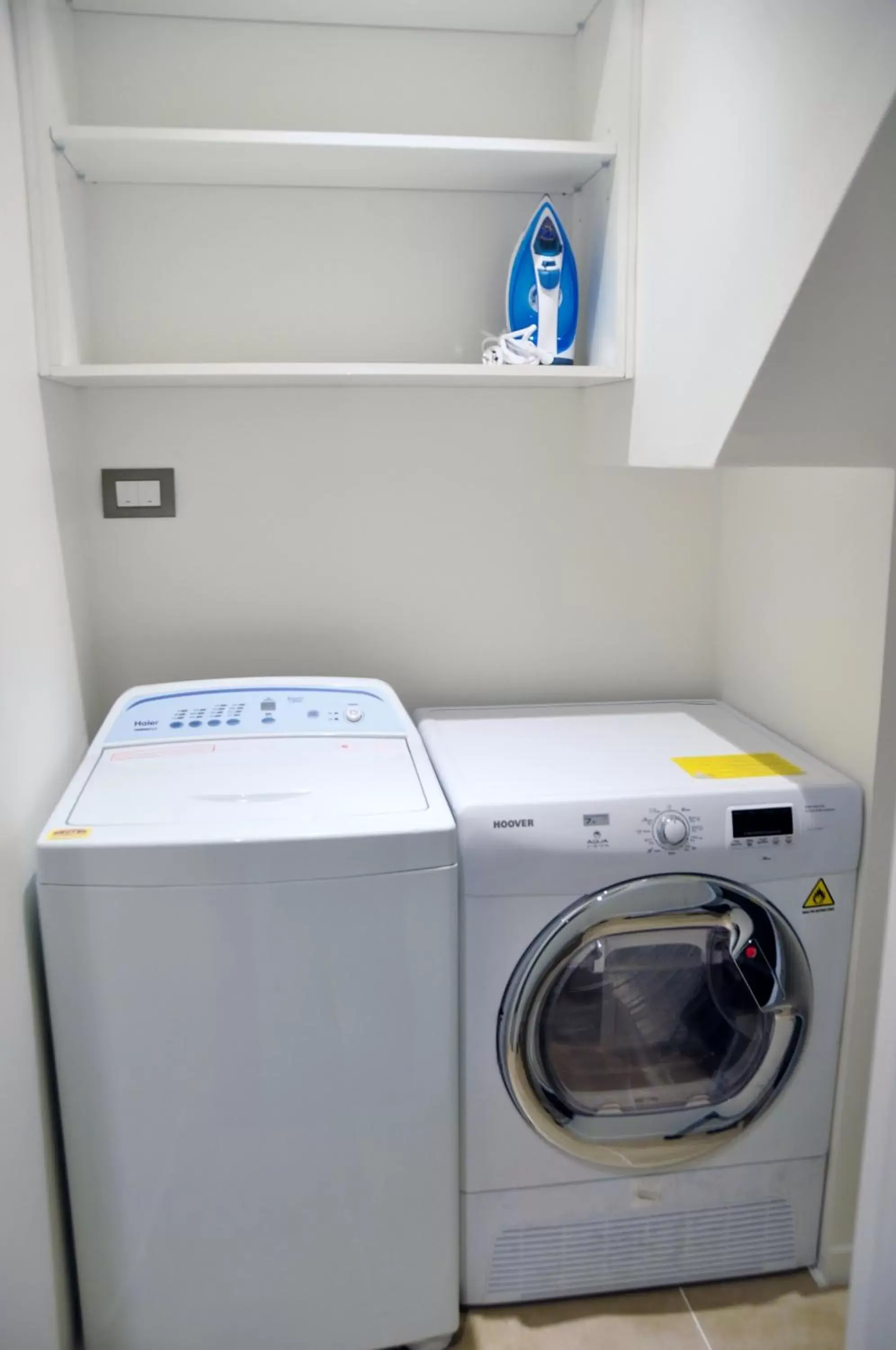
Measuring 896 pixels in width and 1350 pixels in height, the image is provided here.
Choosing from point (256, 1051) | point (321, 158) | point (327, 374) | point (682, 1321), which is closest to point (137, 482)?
point (327, 374)

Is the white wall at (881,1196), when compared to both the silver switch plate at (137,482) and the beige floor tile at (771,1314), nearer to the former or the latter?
the beige floor tile at (771,1314)

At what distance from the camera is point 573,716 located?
81.2 inches

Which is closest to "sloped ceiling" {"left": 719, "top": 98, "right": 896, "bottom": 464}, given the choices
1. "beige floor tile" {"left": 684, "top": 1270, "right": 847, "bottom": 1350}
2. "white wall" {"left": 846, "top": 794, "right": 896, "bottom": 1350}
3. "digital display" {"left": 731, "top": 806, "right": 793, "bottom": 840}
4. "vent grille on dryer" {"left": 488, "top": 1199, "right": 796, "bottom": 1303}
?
"digital display" {"left": 731, "top": 806, "right": 793, "bottom": 840}

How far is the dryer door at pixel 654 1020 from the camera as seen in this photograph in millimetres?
1621

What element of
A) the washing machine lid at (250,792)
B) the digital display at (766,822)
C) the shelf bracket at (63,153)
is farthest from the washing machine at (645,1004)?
the shelf bracket at (63,153)

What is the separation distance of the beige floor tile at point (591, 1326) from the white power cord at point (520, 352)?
164 cm

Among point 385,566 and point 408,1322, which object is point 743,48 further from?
point 408,1322

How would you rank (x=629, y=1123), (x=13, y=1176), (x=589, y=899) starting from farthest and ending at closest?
(x=629, y=1123)
(x=589, y=899)
(x=13, y=1176)

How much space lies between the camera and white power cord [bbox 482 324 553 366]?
186 cm

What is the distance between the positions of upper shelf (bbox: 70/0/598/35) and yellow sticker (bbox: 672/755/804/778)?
4.44 feet

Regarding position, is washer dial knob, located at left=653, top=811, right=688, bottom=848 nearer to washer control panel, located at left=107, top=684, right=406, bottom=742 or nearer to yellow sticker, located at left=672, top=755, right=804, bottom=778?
yellow sticker, located at left=672, top=755, right=804, bottom=778

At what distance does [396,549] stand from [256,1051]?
3.36ft

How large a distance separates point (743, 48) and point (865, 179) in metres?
0.39

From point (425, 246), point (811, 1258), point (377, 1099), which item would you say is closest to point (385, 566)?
point (425, 246)
